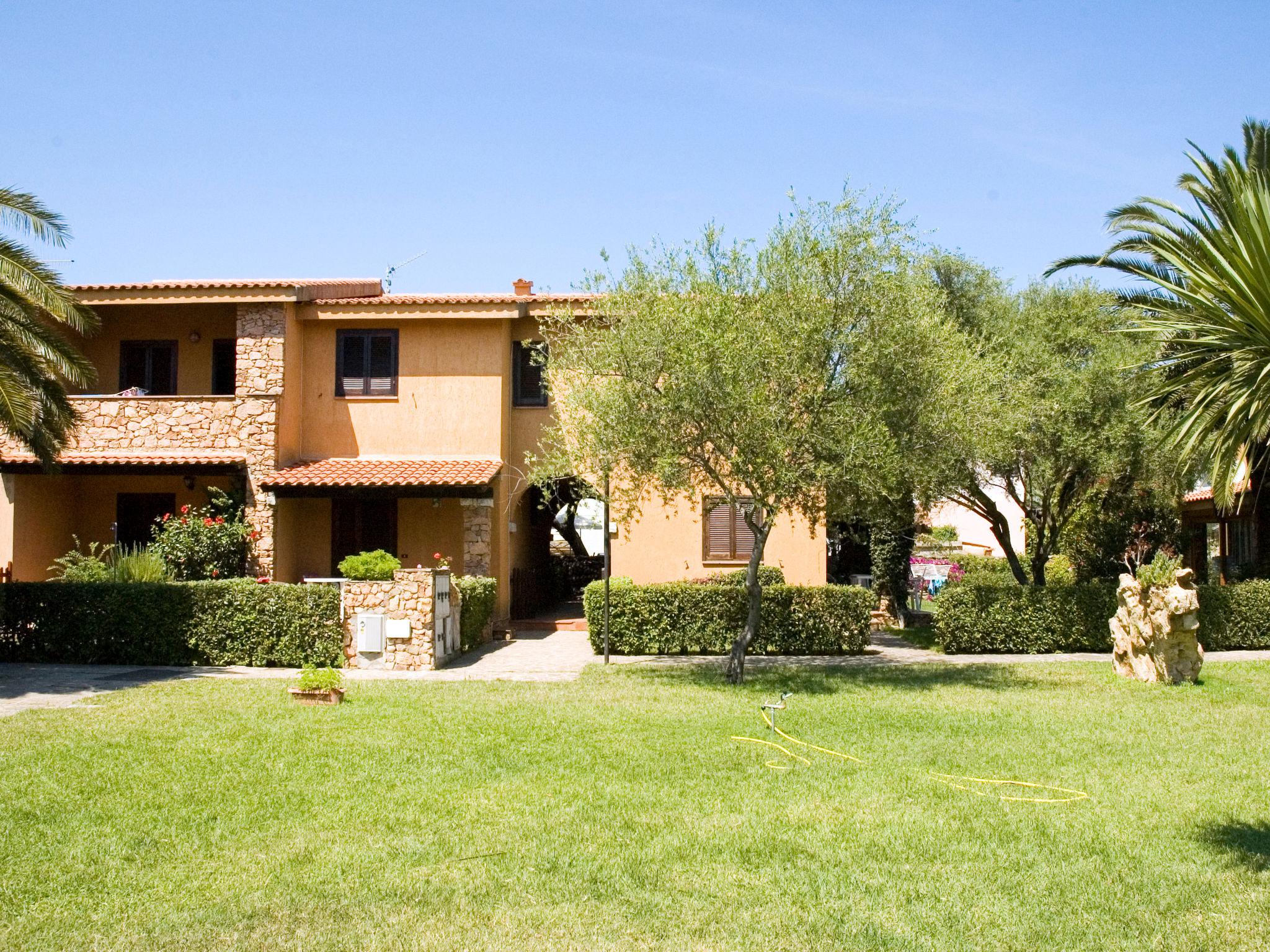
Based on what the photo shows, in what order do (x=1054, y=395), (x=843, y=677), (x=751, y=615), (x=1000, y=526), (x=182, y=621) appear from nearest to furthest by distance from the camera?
(x=751, y=615), (x=843, y=677), (x=182, y=621), (x=1054, y=395), (x=1000, y=526)

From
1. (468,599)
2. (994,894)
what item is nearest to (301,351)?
(468,599)

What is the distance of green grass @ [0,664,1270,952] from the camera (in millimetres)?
5543

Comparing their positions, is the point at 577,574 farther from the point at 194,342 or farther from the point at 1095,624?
the point at 1095,624

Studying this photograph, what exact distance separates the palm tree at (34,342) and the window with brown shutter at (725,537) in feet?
35.1

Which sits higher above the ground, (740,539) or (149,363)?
(149,363)

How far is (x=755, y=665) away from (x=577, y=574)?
14.9 metres

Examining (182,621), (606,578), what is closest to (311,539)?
(182,621)

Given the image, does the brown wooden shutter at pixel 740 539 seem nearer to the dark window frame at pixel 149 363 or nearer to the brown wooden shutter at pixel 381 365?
the brown wooden shutter at pixel 381 365

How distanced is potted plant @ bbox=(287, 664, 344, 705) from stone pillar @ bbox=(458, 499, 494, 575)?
7976mm

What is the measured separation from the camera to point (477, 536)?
66.9ft

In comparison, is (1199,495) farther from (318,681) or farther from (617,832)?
(617,832)

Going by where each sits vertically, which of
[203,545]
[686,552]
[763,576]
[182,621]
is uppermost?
[203,545]

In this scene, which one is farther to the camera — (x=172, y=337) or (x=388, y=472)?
(x=172, y=337)

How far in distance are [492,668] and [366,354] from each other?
7.71 metres
